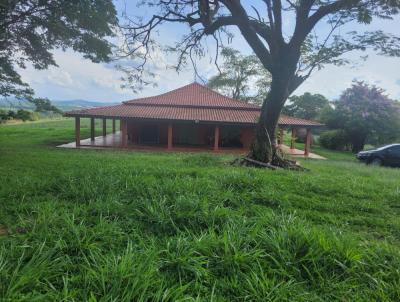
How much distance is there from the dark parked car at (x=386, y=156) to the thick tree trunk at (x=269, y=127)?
33.7 ft

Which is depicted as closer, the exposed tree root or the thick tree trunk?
the exposed tree root

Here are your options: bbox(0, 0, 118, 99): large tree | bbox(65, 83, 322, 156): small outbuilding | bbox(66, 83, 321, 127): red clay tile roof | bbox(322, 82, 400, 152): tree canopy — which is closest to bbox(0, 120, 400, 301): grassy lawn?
bbox(0, 0, 118, 99): large tree

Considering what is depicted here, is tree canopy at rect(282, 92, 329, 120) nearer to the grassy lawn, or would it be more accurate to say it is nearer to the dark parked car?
the dark parked car

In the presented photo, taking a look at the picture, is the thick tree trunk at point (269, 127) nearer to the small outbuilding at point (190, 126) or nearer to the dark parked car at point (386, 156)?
the dark parked car at point (386, 156)

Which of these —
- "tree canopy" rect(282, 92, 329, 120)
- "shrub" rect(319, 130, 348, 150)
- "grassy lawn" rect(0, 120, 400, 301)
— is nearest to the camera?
"grassy lawn" rect(0, 120, 400, 301)

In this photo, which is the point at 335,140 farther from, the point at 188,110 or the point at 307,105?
the point at 188,110

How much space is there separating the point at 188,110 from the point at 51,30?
12.1m

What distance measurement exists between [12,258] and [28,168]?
5389mm

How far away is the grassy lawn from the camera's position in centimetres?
250

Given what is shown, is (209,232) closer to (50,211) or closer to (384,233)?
(50,211)

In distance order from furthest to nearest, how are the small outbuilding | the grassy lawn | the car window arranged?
the small outbuilding
the car window
the grassy lawn

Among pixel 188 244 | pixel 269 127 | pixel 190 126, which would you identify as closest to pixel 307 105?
pixel 190 126

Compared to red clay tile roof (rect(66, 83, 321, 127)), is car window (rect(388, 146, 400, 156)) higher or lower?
lower

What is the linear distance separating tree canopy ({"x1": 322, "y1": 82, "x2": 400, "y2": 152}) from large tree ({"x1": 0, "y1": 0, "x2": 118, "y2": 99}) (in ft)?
82.2
